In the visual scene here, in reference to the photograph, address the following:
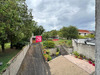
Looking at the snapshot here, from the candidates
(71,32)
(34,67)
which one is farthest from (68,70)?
(71,32)

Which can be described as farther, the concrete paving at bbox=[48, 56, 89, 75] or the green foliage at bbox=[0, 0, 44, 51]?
the concrete paving at bbox=[48, 56, 89, 75]

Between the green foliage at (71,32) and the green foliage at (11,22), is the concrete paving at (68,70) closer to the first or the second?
the green foliage at (11,22)

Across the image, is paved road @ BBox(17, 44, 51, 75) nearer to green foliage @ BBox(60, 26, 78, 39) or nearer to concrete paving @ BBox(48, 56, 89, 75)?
concrete paving @ BBox(48, 56, 89, 75)

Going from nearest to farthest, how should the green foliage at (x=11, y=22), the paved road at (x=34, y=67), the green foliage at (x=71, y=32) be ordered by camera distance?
the green foliage at (x=11, y=22)
the paved road at (x=34, y=67)
the green foliage at (x=71, y=32)

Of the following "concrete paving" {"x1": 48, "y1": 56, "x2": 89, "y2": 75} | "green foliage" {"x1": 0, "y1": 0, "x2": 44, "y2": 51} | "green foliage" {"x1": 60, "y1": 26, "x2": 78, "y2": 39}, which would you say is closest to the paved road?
"concrete paving" {"x1": 48, "y1": 56, "x2": 89, "y2": 75}

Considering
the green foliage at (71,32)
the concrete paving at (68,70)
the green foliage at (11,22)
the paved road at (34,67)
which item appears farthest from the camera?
the green foliage at (71,32)

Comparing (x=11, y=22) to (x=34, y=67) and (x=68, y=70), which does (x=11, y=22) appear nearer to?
(x=34, y=67)

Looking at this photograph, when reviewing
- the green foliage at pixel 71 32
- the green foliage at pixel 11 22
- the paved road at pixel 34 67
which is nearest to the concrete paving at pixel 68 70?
the paved road at pixel 34 67

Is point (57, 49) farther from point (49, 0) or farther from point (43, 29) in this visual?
point (43, 29)

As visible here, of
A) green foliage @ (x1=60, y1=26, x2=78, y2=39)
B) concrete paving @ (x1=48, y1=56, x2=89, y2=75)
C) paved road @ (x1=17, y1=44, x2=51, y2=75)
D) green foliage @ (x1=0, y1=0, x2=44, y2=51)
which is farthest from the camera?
green foliage @ (x1=60, y1=26, x2=78, y2=39)

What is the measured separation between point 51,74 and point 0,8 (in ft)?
20.1

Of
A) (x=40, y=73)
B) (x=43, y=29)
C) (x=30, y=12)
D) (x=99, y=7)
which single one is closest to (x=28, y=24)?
(x=30, y=12)

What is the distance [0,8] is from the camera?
3.93m

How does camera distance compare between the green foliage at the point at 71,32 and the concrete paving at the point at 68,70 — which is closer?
the concrete paving at the point at 68,70
